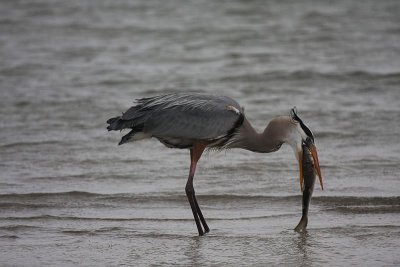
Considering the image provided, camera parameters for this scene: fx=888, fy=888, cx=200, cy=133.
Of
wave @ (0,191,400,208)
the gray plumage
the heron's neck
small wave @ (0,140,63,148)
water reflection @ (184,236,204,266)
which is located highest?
the gray plumage

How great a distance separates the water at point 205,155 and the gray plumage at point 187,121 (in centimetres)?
83

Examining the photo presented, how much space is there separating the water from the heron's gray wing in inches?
34.7

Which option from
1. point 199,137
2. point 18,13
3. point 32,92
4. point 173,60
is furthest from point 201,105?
→ point 18,13

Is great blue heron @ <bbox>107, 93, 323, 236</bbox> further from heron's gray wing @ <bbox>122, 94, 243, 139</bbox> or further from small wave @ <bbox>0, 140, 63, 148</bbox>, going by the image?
small wave @ <bbox>0, 140, 63, 148</bbox>

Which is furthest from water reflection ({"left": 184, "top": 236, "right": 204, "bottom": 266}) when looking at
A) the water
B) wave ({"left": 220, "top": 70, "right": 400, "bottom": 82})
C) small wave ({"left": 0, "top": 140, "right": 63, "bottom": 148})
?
wave ({"left": 220, "top": 70, "right": 400, "bottom": 82})

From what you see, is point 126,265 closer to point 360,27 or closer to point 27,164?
point 27,164

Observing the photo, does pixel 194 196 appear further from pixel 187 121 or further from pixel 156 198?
pixel 156 198

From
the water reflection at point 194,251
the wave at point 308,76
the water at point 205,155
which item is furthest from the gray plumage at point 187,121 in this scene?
the wave at point 308,76

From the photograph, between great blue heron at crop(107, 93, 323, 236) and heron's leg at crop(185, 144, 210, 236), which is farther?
great blue heron at crop(107, 93, 323, 236)

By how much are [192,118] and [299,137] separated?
104 centimetres

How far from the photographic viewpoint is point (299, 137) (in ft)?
27.7

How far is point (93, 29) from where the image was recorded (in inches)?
894

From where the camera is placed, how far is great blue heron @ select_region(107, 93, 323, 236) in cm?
843

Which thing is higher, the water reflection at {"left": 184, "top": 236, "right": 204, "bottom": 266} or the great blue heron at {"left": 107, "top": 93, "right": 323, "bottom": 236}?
the great blue heron at {"left": 107, "top": 93, "right": 323, "bottom": 236}
